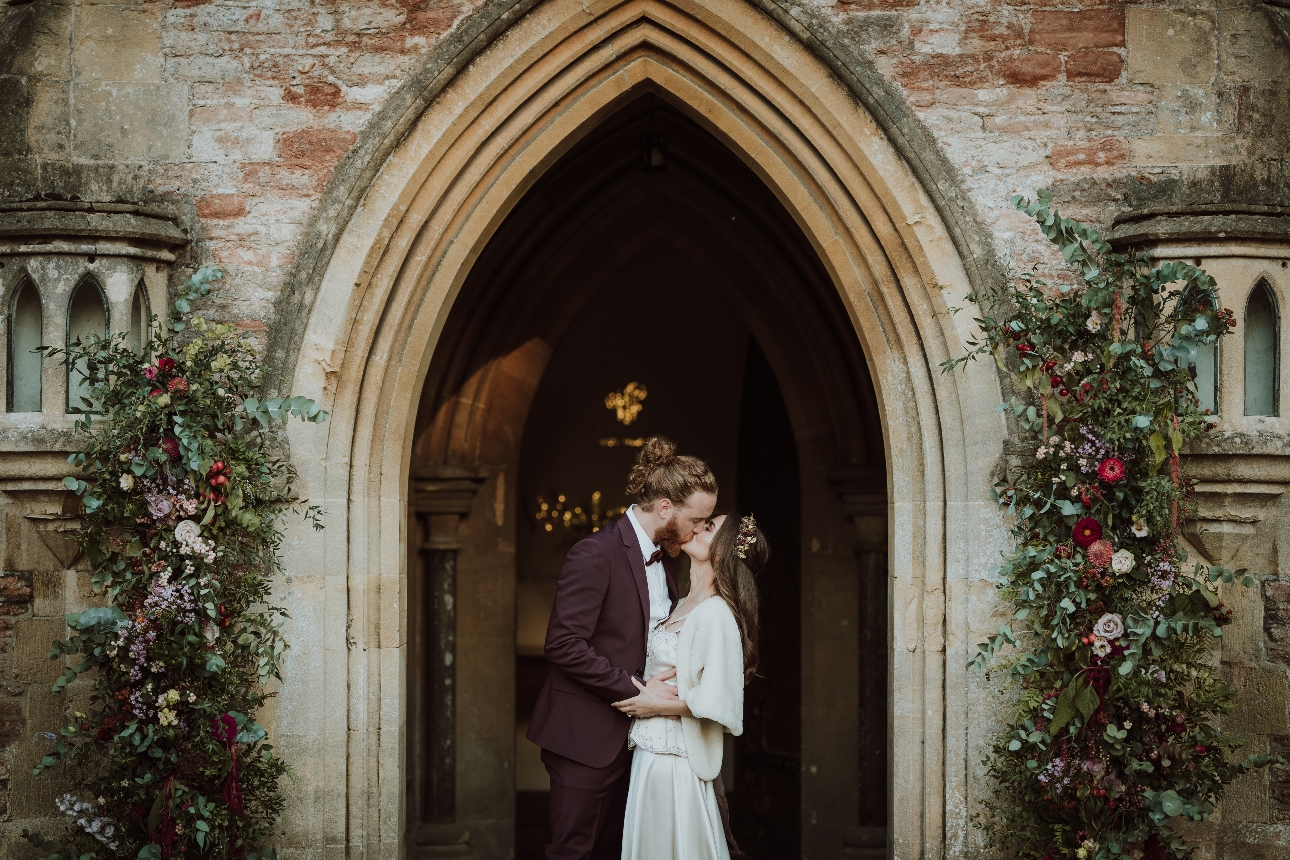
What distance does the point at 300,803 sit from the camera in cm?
371

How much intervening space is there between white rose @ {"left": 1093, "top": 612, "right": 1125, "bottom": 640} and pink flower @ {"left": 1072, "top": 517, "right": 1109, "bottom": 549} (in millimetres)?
210

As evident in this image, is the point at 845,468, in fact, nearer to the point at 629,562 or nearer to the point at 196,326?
the point at 629,562

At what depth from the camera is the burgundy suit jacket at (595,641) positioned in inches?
142

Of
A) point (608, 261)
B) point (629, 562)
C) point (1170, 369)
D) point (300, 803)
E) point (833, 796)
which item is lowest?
point (833, 796)

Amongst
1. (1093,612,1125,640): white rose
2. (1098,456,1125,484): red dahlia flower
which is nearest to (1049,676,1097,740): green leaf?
(1093,612,1125,640): white rose

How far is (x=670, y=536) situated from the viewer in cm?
371

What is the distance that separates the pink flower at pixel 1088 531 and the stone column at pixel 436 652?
3.15 metres

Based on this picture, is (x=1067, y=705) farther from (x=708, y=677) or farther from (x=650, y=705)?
(x=650, y=705)

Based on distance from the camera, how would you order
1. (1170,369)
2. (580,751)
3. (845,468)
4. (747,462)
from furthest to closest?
(747,462)
(845,468)
(580,751)
(1170,369)

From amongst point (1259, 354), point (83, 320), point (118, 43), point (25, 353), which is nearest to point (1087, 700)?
point (1259, 354)

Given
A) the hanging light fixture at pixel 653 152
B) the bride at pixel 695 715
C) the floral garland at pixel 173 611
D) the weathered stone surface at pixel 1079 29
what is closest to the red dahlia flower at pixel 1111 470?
the bride at pixel 695 715

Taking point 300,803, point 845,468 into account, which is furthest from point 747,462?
point 300,803

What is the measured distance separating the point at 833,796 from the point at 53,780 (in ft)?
11.5

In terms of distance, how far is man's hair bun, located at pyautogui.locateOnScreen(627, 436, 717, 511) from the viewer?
11.9 ft
